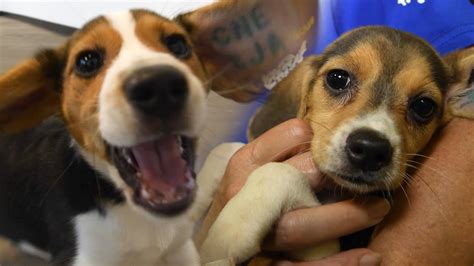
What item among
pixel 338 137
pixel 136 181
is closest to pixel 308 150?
pixel 338 137

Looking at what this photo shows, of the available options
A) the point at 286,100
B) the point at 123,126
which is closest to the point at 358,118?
the point at 286,100

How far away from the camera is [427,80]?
0.90 meters

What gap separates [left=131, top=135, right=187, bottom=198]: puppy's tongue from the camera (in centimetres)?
67

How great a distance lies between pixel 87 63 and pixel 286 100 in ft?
1.55

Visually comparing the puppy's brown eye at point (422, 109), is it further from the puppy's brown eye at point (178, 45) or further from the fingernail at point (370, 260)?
the puppy's brown eye at point (178, 45)

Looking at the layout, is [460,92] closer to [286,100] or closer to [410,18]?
[410,18]

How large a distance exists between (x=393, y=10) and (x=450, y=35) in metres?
0.13

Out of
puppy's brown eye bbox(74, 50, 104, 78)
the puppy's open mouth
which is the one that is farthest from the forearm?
puppy's brown eye bbox(74, 50, 104, 78)

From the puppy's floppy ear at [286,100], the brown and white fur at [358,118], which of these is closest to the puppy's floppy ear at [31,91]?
the brown and white fur at [358,118]

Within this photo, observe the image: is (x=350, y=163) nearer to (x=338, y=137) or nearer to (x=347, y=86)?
(x=338, y=137)

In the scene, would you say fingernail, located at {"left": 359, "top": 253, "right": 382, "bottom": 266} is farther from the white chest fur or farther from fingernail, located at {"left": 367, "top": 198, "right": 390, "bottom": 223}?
the white chest fur

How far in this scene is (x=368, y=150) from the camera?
0.76m

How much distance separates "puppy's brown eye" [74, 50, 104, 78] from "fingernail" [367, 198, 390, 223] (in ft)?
1.65

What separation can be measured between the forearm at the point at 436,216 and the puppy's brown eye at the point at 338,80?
21 centimetres
